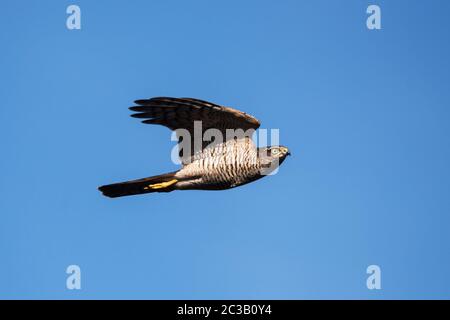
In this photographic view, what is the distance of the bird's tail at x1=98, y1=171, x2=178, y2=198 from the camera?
18.9 m

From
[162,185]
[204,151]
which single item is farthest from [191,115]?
[162,185]

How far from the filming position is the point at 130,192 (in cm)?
1894

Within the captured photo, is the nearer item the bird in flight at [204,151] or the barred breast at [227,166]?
the bird in flight at [204,151]

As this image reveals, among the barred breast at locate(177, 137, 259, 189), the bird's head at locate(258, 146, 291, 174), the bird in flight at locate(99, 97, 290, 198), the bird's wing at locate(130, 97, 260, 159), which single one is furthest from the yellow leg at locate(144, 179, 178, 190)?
the bird's head at locate(258, 146, 291, 174)

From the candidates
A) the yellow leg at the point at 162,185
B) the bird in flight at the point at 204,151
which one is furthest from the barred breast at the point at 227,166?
the yellow leg at the point at 162,185

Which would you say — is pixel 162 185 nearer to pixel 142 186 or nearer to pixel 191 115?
pixel 142 186

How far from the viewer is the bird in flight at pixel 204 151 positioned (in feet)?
60.3

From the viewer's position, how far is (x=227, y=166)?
18.6 metres

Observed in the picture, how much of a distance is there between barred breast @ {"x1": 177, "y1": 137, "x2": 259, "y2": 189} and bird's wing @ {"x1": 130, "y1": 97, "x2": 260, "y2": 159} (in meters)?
0.20

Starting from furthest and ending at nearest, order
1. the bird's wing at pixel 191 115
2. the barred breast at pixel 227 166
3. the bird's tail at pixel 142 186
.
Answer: the bird's tail at pixel 142 186
the barred breast at pixel 227 166
the bird's wing at pixel 191 115

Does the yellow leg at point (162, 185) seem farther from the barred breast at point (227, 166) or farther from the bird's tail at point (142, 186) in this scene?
the barred breast at point (227, 166)
